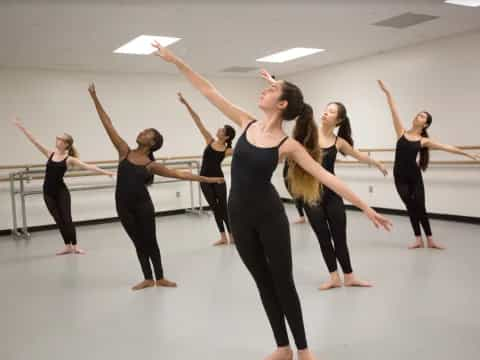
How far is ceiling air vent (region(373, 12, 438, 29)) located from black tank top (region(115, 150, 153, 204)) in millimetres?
3250

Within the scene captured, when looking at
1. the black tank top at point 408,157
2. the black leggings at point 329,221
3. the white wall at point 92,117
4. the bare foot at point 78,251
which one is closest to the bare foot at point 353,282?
the black leggings at point 329,221

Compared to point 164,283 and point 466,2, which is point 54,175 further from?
point 466,2

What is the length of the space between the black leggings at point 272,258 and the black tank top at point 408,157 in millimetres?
2970

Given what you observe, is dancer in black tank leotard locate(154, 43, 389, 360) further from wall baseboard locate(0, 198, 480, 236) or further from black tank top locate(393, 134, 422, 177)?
wall baseboard locate(0, 198, 480, 236)

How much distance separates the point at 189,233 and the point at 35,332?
338 centimetres

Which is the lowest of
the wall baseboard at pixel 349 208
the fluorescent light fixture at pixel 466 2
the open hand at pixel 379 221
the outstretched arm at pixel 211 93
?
the wall baseboard at pixel 349 208

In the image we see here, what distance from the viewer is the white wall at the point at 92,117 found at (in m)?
6.75

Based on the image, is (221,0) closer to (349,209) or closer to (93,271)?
(93,271)

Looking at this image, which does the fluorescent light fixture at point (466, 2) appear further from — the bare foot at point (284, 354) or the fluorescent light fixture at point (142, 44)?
the bare foot at point (284, 354)

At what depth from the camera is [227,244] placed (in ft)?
17.2

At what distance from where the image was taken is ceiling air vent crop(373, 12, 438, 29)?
4879 millimetres

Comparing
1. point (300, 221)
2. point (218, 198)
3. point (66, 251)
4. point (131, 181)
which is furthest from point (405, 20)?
point (66, 251)

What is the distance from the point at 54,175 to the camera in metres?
5.03

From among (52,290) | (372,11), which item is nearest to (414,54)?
(372,11)
